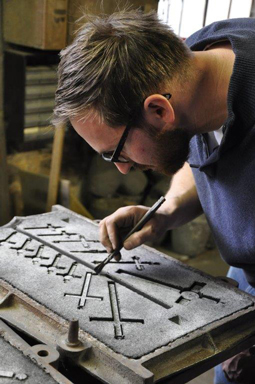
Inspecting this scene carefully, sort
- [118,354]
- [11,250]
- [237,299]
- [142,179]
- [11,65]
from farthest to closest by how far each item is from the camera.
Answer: [142,179] < [11,65] < [11,250] < [237,299] < [118,354]

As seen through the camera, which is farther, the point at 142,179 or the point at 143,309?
the point at 142,179

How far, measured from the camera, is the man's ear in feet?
4.68

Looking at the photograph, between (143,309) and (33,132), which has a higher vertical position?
(143,309)

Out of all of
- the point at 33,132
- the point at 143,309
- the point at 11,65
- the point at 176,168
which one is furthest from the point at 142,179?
the point at 143,309

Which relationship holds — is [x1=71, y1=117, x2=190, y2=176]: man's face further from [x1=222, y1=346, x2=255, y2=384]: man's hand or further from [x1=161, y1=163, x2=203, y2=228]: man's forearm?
[x1=222, y1=346, x2=255, y2=384]: man's hand

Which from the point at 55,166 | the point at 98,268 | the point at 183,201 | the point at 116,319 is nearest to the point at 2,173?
the point at 55,166

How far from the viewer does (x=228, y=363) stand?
1802 millimetres

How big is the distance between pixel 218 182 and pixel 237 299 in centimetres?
37

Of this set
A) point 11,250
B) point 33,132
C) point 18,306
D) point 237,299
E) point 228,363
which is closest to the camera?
point 18,306

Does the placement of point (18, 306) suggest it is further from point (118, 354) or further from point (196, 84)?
point (196, 84)

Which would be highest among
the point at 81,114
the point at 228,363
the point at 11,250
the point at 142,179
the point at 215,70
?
the point at 215,70

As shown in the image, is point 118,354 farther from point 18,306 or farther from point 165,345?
point 18,306

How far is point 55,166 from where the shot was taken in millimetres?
3244

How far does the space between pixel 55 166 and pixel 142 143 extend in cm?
177
